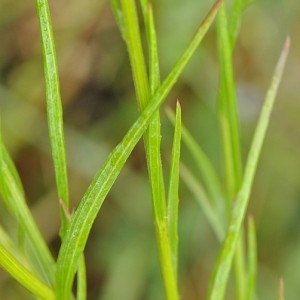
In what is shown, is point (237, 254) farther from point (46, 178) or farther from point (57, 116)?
point (46, 178)

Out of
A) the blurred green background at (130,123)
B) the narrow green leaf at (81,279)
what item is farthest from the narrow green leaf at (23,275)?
the blurred green background at (130,123)

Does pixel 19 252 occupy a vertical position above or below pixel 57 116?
below

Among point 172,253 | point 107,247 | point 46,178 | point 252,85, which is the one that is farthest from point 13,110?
point 172,253

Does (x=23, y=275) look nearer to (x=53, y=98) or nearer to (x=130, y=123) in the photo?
(x=53, y=98)

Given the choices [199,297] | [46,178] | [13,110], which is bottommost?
[199,297]

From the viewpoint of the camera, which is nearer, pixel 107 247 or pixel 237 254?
pixel 237 254

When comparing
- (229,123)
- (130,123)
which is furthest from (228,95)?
(130,123)

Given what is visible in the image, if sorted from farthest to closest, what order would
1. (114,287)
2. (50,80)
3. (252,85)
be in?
(252,85) < (114,287) < (50,80)

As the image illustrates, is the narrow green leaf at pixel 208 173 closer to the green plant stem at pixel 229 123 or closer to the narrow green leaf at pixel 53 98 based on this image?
the green plant stem at pixel 229 123
